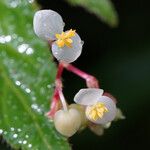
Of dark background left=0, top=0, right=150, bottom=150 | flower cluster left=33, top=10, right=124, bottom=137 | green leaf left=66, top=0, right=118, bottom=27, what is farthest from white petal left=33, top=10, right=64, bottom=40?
dark background left=0, top=0, right=150, bottom=150

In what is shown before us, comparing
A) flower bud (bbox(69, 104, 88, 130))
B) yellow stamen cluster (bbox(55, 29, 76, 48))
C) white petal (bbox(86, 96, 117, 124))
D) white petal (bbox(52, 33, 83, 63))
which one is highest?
yellow stamen cluster (bbox(55, 29, 76, 48))

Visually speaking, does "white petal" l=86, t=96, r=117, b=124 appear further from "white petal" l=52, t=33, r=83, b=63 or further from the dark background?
the dark background

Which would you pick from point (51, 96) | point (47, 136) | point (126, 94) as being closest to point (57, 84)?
point (51, 96)

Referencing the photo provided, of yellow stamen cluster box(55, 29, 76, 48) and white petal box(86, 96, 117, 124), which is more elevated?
yellow stamen cluster box(55, 29, 76, 48)

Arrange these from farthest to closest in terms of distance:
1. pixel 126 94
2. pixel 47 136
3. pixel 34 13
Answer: pixel 126 94, pixel 34 13, pixel 47 136

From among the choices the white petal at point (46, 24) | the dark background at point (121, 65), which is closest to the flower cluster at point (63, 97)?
the white petal at point (46, 24)

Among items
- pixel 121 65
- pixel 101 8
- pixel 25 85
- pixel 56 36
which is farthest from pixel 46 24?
pixel 121 65

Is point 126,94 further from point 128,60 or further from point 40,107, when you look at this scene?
point 40,107
